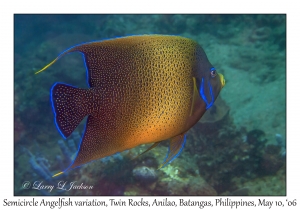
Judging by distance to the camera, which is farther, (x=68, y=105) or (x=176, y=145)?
(x=176, y=145)

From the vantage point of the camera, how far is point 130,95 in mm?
1020

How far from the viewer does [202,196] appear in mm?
2672

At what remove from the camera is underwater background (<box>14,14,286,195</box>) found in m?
2.92

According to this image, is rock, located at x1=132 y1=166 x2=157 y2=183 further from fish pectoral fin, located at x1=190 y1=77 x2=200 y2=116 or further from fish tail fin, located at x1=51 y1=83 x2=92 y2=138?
fish tail fin, located at x1=51 y1=83 x2=92 y2=138

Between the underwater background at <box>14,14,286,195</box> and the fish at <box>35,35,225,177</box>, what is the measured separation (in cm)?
179

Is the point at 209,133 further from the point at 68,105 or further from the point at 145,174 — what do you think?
the point at 68,105

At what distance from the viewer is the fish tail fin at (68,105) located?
0.92 m

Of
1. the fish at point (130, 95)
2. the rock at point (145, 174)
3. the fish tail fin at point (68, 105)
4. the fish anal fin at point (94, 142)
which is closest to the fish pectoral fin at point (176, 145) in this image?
the fish at point (130, 95)

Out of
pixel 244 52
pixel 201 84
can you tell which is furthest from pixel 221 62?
pixel 201 84

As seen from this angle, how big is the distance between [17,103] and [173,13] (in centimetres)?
777

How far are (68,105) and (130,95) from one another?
254 millimetres

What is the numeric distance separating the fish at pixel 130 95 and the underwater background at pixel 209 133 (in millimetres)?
1795

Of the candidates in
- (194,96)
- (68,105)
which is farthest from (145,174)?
(68,105)

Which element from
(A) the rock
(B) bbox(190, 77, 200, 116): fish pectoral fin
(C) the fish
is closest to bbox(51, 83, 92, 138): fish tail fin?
(C) the fish
